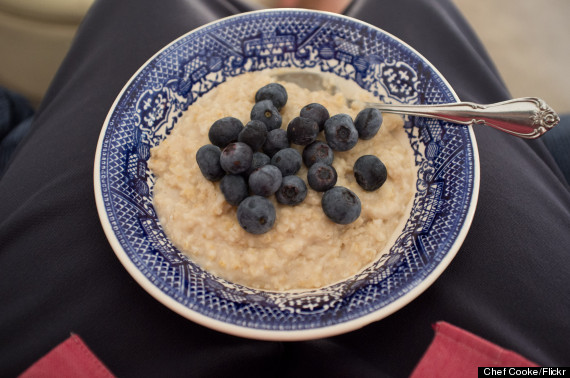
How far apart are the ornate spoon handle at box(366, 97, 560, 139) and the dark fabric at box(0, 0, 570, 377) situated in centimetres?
22

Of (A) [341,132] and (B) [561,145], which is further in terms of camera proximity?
(B) [561,145]

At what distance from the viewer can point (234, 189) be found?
3.66 ft

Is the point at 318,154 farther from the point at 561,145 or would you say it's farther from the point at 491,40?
the point at 491,40

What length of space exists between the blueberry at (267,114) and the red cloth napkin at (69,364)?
0.78 metres

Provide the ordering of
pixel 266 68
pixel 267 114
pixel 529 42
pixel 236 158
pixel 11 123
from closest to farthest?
pixel 236 158 → pixel 267 114 → pixel 266 68 → pixel 11 123 → pixel 529 42

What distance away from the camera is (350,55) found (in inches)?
55.6

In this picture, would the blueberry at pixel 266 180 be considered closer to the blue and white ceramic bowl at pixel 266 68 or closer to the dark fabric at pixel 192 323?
the blue and white ceramic bowl at pixel 266 68

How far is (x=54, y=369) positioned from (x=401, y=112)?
120 centimetres

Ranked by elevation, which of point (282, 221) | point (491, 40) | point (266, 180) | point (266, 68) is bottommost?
point (282, 221)

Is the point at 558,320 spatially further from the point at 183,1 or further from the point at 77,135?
the point at 183,1

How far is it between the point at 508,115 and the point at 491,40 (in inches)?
87.9

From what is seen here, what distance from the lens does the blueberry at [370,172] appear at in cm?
113

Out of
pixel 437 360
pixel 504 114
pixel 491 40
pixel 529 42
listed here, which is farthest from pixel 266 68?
pixel 529 42

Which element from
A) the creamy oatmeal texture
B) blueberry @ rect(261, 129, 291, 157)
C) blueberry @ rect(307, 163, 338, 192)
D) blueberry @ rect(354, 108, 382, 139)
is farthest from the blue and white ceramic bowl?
blueberry @ rect(261, 129, 291, 157)
